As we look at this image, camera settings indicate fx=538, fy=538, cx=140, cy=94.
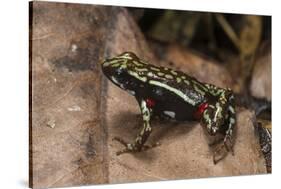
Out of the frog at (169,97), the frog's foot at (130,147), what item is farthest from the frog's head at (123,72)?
the frog's foot at (130,147)

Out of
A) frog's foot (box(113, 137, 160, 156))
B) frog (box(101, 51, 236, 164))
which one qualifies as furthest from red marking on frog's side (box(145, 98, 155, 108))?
frog's foot (box(113, 137, 160, 156))

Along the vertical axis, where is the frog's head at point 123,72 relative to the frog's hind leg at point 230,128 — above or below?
above

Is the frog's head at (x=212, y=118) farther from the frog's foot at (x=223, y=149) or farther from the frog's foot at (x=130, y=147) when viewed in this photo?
the frog's foot at (x=130, y=147)

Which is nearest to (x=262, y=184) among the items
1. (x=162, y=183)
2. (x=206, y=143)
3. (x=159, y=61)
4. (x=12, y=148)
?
(x=206, y=143)

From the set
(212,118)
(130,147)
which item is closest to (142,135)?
(130,147)

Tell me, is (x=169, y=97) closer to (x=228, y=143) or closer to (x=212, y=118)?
(x=212, y=118)

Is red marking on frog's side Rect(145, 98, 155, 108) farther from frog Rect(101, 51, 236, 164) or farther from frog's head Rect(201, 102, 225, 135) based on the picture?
frog's head Rect(201, 102, 225, 135)

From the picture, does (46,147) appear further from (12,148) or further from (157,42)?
(157,42)
